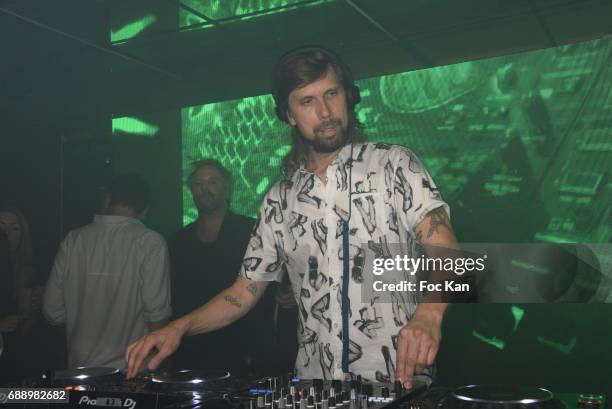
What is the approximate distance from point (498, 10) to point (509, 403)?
1365 millimetres

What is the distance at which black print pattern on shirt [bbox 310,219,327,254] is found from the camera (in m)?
2.30

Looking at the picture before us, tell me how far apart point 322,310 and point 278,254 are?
0.26 metres

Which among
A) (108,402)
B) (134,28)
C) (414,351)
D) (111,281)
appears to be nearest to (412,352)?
(414,351)

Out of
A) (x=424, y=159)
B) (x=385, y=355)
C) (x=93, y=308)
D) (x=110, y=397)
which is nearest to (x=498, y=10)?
(x=424, y=159)

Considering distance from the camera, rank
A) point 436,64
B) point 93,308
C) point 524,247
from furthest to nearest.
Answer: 1. point 93,308
2. point 436,64
3. point 524,247

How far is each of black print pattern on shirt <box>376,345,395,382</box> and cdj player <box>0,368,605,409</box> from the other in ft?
1.53

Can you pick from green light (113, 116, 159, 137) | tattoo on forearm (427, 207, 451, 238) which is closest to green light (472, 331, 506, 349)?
tattoo on forearm (427, 207, 451, 238)

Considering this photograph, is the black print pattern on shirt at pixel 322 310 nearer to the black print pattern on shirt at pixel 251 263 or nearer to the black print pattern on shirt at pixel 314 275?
the black print pattern on shirt at pixel 314 275

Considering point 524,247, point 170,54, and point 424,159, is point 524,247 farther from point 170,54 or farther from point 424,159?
point 170,54

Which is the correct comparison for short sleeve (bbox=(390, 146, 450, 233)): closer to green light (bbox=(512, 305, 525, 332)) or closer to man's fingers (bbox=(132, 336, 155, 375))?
green light (bbox=(512, 305, 525, 332))

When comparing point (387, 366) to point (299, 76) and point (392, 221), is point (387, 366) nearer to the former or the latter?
point (392, 221)

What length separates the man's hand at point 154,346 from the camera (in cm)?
198

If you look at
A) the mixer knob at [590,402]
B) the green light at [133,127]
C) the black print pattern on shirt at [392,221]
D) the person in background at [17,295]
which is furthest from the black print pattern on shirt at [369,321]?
the person in background at [17,295]

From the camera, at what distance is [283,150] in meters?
2.49
